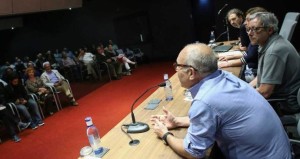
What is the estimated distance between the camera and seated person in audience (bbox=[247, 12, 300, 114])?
2.27 m

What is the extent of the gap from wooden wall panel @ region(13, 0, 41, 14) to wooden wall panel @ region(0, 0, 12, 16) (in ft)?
0.41

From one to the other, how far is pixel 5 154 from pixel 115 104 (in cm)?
212

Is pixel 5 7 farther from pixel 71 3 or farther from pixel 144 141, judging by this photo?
pixel 144 141

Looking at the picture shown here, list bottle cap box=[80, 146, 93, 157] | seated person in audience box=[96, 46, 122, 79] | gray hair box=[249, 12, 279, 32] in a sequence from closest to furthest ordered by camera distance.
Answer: bottle cap box=[80, 146, 93, 157], gray hair box=[249, 12, 279, 32], seated person in audience box=[96, 46, 122, 79]

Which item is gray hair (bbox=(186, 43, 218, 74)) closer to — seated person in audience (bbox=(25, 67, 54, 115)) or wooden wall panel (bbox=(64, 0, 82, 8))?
seated person in audience (bbox=(25, 67, 54, 115))

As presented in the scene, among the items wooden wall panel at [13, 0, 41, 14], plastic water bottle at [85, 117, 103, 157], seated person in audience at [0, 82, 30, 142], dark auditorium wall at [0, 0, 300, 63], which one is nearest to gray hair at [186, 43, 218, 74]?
plastic water bottle at [85, 117, 103, 157]

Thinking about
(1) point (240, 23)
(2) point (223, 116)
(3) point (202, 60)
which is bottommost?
(2) point (223, 116)

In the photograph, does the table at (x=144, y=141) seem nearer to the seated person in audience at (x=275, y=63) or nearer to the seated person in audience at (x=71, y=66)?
the seated person in audience at (x=275, y=63)

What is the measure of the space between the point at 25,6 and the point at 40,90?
7.30 feet

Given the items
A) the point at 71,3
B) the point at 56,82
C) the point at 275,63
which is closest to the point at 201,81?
the point at 275,63

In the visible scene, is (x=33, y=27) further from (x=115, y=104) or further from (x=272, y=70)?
(x=272, y=70)

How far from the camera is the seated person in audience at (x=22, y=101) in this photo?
16.6ft

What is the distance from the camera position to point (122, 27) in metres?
9.85

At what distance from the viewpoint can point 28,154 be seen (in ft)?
13.4
